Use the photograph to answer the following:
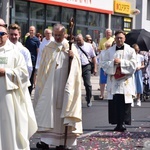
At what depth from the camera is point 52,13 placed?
26.8m

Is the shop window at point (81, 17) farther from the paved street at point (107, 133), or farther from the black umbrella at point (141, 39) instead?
A: the paved street at point (107, 133)

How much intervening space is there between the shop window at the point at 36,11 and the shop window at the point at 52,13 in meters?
0.44

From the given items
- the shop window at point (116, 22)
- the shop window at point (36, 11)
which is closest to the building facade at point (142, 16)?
the shop window at point (116, 22)

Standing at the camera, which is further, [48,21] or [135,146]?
[48,21]

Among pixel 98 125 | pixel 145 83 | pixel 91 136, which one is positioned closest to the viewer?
pixel 91 136

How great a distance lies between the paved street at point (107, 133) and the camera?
8.93 m

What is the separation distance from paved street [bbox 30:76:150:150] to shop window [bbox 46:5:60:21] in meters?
12.4

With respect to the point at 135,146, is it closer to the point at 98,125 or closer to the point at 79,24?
the point at 98,125

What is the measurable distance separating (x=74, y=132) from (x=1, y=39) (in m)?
2.35

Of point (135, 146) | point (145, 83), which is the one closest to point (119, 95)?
point (135, 146)

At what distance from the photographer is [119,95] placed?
10.5 meters

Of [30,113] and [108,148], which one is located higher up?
[30,113]

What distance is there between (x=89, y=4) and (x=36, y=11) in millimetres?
4439

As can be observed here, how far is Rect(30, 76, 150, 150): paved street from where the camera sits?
29.3 ft
